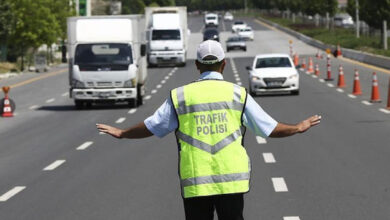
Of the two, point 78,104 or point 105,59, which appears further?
point 78,104

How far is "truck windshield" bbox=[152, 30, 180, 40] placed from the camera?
56031mm

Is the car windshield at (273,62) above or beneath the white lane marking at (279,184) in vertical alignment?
beneath

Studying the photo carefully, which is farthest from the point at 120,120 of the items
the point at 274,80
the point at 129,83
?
the point at 274,80

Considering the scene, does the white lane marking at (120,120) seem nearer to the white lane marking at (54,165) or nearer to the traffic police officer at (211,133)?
the white lane marking at (54,165)

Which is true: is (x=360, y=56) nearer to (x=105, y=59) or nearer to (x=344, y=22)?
(x=105, y=59)

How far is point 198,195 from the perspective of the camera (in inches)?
222

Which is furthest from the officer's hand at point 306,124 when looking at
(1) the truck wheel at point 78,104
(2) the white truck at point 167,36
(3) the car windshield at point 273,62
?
(2) the white truck at point 167,36

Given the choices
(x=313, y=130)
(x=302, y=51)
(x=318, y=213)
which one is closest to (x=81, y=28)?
(x=313, y=130)

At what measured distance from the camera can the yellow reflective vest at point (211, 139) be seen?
5.64 meters

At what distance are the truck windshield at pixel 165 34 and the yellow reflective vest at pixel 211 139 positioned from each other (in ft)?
165

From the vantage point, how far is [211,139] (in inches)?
224

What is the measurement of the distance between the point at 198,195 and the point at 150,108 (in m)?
22.5

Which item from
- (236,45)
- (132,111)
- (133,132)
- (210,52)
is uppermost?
(210,52)

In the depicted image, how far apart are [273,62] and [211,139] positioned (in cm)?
2729
